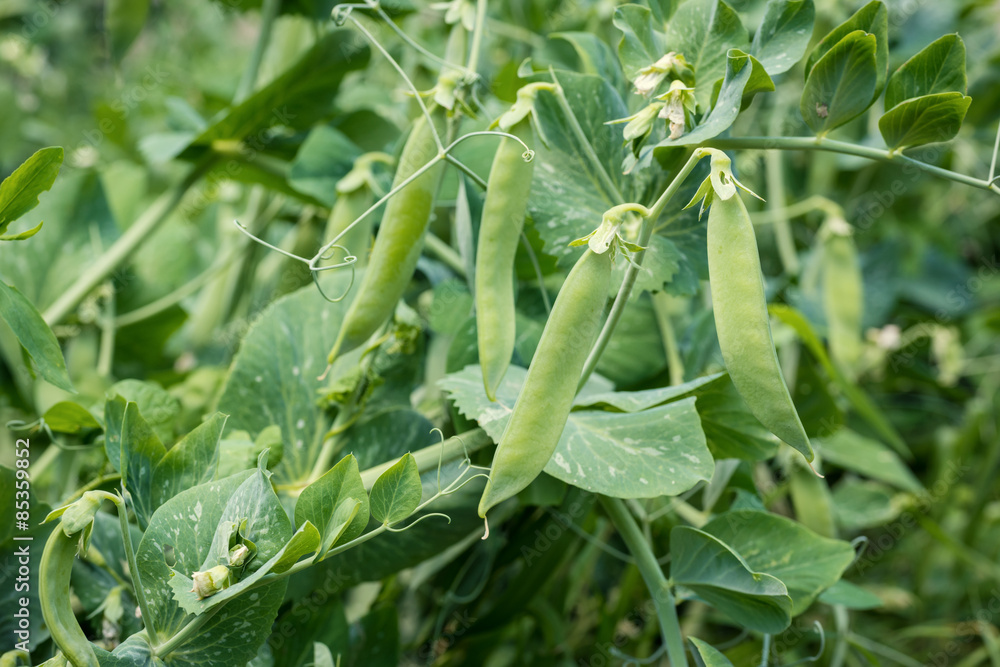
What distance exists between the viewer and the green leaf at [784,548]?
480mm

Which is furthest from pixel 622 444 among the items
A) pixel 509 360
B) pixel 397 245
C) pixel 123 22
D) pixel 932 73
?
pixel 123 22

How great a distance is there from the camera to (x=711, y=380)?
0.46 m

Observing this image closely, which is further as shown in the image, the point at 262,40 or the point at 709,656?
the point at 262,40

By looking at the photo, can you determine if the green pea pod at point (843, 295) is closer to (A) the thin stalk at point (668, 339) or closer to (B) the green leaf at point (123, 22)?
(A) the thin stalk at point (668, 339)

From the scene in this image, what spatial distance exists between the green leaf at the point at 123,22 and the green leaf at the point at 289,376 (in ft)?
1.34

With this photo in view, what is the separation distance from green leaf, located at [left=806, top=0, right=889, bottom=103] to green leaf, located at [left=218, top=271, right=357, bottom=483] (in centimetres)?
37

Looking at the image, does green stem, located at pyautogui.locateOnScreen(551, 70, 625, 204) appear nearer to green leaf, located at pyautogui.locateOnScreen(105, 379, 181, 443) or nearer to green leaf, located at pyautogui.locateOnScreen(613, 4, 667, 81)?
green leaf, located at pyautogui.locateOnScreen(613, 4, 667, 81)

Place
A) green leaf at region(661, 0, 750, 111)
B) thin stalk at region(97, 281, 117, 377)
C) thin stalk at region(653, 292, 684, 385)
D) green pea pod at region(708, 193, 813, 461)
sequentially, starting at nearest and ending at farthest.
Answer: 1. green pea pod at region(708, 193, 813, 461)
2. green leaf at region(661, 0, 750, 111)
3. thin stalk at region(653, 292, 684, 385)
4. thin stalk at region(97, 281, 117, 377)

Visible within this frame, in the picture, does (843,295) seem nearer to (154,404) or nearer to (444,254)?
(444,254)

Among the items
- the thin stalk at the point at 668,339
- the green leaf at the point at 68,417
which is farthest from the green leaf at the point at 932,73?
the green leaf at the point at 68,417

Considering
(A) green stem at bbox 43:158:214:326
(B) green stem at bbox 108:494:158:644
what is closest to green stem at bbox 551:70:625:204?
(B) green stem at bbox 108:494:158:644

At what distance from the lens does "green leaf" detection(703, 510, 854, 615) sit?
0.48 meters

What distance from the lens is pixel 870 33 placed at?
42cm

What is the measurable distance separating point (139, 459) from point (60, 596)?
3.5 inches
